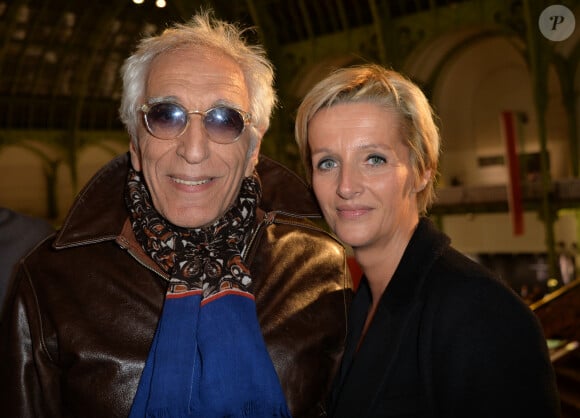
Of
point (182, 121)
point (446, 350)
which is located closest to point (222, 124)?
point (182, 121)

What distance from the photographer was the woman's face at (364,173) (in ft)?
6.51

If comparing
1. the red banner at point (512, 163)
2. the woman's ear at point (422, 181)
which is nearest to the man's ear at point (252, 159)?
the woman's ear at point (422, 181)

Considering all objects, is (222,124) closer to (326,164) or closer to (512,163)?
(326,164)

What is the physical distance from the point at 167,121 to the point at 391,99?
769mm

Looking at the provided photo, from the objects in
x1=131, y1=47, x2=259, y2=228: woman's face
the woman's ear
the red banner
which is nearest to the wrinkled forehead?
x1=131, y1=47, x2=259, y2=228: woman's face

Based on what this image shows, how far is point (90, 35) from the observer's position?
84.0 feet

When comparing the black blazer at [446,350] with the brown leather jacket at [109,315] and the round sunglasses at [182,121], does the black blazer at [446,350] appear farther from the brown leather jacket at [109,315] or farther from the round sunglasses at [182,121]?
the round sunglasses at [182,121]

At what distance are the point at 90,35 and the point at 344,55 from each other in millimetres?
11774

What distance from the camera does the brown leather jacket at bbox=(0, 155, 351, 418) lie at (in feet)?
6.69

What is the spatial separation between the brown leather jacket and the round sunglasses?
15.0 inches

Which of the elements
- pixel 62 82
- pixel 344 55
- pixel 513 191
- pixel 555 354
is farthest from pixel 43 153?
pixel 555 354

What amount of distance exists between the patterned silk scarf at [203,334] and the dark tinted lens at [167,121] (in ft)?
0.86

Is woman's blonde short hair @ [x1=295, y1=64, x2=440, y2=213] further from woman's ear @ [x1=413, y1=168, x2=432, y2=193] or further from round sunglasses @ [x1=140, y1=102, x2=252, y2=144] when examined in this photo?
round sunglasses @ [x1=140, y1=102, x2=252, y2=144]

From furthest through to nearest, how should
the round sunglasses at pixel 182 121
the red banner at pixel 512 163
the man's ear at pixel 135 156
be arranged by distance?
1. the red banner at pixel 512 163
2. the man's ear at pixel 135 156
3. the round sunglasses at pixel 182 121
